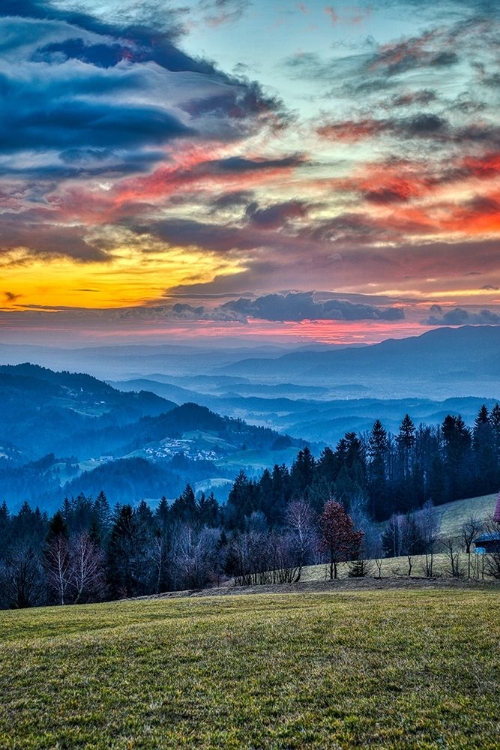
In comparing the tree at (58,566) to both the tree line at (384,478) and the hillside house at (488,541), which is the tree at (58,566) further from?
the hillside house at (488,541)

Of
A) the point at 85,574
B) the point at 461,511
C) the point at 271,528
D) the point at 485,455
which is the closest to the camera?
the point at 85,574

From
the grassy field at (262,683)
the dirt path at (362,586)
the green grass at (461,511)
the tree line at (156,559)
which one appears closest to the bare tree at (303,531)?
the tree line at (156,559)

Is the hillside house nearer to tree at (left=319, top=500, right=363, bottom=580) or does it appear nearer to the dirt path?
tree at (left=319, top=500, right=363, bottom=580)

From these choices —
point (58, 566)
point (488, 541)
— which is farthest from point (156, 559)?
point (488, 541)

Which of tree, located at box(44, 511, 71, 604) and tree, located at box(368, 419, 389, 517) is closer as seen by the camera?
tree, located at box(44, 511, 71, 604)

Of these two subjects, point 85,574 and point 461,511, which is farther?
point 461,511

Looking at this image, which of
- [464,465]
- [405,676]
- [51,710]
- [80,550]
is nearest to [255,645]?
[405,676]

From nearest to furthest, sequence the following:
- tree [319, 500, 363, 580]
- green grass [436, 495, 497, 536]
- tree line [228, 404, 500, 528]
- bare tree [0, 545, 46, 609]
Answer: bare tree [0, 545, 46, 609] → tree [319, 500, 363, 580] → green grass [436, 495, 497, 536] → tree line [228, 404, 500, 528]

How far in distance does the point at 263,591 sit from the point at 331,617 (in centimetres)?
2288

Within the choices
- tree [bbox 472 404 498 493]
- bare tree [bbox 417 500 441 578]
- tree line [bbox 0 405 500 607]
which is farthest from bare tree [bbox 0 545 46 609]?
tree [bbox 472 404 498 493]

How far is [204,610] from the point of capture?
1297 inches

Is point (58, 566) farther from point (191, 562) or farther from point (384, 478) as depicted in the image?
point (384, 478)

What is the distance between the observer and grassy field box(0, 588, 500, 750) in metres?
12.6

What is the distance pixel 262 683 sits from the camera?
16.0m
